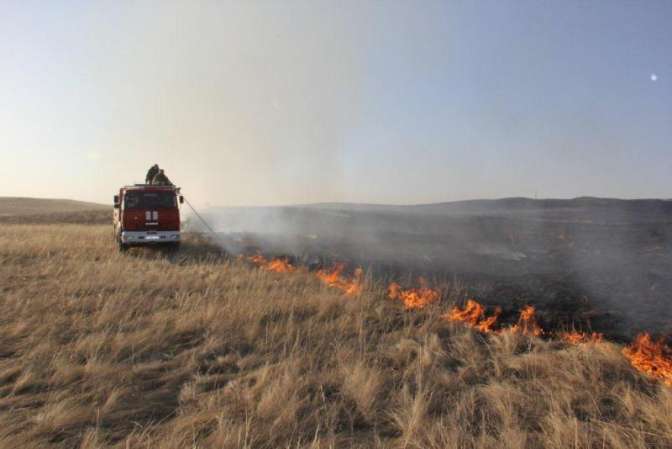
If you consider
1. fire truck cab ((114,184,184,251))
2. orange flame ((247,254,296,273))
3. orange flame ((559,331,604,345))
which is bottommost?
orange flame ((559,331,604,345))

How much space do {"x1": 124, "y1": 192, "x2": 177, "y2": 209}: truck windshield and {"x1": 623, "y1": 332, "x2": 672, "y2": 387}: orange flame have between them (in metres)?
16.8

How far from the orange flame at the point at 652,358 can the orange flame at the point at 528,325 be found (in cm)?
150

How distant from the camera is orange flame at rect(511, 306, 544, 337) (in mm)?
7489

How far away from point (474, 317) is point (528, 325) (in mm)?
1155

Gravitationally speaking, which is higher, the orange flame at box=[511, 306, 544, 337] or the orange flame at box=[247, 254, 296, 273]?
the orange flame at box=[247, 254, 296, 273]

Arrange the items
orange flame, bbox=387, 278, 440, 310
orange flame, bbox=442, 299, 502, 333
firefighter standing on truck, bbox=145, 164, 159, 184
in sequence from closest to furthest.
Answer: orange flame, bbox=442, 299, 502, 333
orange flame, bbox=387, 278, 440, 310
firefighter standing on truck, bbox=145, 164, 159, 184

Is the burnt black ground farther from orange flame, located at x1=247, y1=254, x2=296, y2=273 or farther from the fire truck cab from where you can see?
the fire truck cab

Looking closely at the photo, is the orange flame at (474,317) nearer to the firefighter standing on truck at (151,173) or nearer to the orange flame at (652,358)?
the orange flame at (652,358)

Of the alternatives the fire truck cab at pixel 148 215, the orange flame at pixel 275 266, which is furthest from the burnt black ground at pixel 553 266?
the fire truck cab at pixel 148 215

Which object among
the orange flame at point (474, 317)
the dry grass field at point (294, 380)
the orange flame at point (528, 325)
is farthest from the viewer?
the orange flame at point (474, 317)

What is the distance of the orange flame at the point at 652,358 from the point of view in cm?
556

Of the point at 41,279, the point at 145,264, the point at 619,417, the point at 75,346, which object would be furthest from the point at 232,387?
the point at 145,264

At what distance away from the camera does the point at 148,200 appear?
55.2ft

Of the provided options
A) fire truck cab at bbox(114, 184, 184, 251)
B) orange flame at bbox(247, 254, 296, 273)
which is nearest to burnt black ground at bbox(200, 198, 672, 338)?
orange flame at bbox(247, 254, 296, 273)
